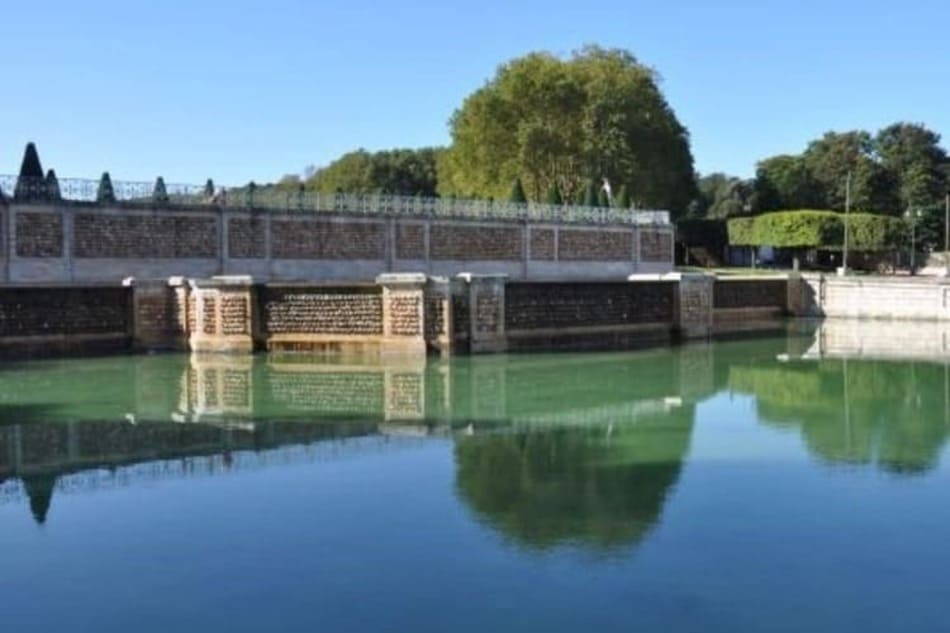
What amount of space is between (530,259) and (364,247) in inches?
364

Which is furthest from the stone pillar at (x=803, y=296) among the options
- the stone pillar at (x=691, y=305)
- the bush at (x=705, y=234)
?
the bush at (x=705, y=234)

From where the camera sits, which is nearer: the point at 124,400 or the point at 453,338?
the point at 124,400

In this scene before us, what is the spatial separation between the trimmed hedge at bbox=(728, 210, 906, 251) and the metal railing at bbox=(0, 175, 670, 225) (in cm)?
1498

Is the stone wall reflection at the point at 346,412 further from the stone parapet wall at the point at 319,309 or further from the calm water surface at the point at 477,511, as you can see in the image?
the stone parapet wall at the point at 319,309

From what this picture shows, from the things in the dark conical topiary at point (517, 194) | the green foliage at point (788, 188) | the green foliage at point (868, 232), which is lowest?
the green foliage at point (868, 232)

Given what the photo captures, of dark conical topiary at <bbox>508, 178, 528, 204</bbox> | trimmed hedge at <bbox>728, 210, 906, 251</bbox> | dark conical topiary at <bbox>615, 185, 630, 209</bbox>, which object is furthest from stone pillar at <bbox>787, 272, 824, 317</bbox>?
trimmed hedge at <bbox>728, 210, 906, 251</bbox>

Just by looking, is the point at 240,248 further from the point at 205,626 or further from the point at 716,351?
the point at 205,626

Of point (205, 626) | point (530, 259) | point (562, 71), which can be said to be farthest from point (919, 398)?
point (562, 71)

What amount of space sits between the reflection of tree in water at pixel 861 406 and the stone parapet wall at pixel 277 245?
17.8 m

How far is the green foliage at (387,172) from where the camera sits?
94500 mm

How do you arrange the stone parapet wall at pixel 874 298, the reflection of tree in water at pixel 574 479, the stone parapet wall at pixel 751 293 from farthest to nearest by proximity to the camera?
the stone parapet wall at pixel 874 298
the stone parapet wall at pixel 751 293
the reflection of tree in water at pixel 574 479

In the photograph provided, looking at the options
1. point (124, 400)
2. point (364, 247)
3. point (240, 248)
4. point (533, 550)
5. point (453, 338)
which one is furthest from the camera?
point (364, 247)

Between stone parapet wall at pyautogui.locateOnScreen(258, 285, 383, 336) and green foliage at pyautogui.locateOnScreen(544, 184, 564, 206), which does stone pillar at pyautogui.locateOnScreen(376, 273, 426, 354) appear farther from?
green foliage at pyautogui.locateOnScreen(544, 184, 564, 206)

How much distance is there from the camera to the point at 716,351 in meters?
25.3
